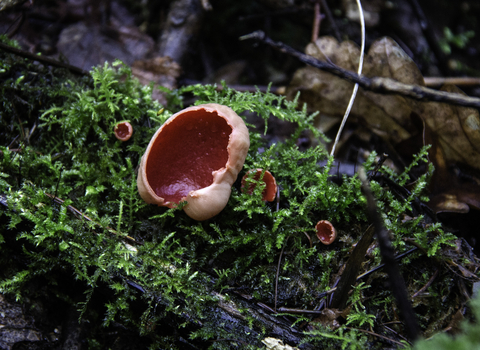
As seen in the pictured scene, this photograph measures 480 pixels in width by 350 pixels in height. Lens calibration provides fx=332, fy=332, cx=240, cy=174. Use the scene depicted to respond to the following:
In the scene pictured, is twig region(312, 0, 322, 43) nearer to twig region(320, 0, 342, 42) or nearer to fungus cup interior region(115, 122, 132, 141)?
twig region(320, 0, 342, 42)

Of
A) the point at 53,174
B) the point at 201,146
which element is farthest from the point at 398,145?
the point at 53,174

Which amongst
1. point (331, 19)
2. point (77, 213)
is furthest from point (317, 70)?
point (77, 213)

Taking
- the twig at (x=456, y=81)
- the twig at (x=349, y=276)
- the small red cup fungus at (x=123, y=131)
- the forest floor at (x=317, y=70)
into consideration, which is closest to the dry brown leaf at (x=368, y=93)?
the forest floor at (x=317, y=70)

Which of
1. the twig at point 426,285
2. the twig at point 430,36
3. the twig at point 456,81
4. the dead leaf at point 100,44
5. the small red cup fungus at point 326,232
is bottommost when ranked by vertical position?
the twig at point 426,285

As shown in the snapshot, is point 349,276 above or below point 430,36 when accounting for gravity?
below

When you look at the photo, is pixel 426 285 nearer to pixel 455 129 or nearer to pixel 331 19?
pixel 455 129

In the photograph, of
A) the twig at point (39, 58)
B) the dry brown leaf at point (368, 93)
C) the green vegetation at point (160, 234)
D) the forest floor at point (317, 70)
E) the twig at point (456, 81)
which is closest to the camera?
the green vegetation at point (160, 234)

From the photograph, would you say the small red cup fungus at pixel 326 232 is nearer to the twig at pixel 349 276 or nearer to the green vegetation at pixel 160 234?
the green vegetation at pixel 160 234

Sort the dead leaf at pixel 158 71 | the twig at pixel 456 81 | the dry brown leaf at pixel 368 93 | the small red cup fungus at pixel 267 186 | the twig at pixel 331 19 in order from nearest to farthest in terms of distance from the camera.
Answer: the small red cup fungus at pixel 267 186 < the dry brown leaf at pixel 368 93 < the dead leaf at pixel 158 71 < the twig at pixel 456 81 < the twig at pixel 331 19
